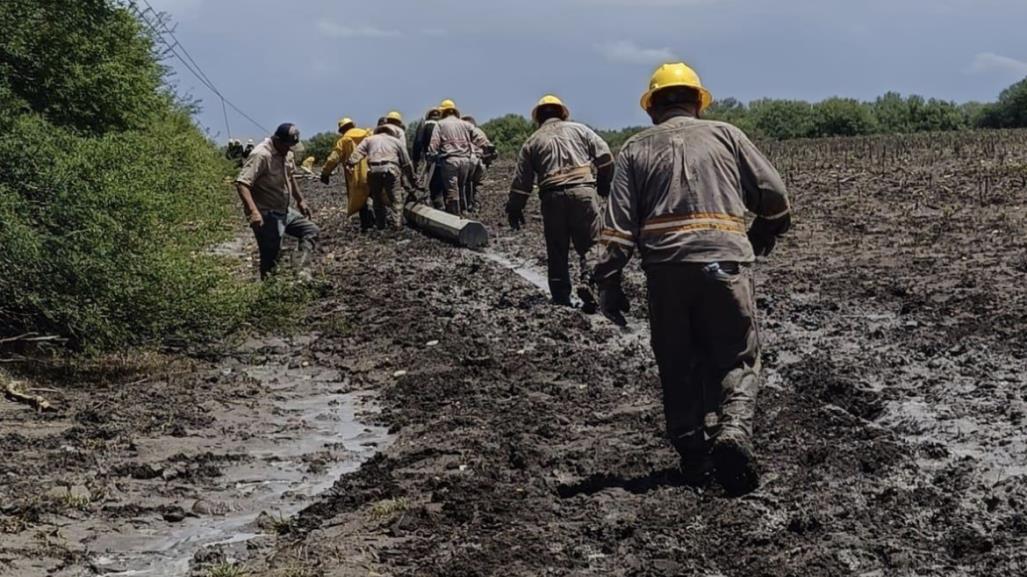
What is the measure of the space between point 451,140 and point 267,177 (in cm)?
684

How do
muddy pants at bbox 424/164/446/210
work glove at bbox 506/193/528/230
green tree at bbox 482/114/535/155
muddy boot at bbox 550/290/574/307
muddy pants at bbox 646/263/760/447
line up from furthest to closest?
green tree at bbox 482/114/535/155, muddy pants at bbox 424/164/446/210, muddy boot at bbox 550/290/574/307, work glove at bbox 506/193/528/230, muddy pants at bbox 646/263/760/447

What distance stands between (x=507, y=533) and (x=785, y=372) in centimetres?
358

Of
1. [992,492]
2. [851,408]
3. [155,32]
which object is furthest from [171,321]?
[155,32]

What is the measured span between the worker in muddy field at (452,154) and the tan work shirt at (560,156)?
730cm

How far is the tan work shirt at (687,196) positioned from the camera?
249 inches

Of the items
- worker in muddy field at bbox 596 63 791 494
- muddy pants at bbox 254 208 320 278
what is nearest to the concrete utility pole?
muddy pants at bbox 254 208 320 278

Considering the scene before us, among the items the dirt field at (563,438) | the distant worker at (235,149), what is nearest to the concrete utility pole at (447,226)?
the dirt field at (563,438)

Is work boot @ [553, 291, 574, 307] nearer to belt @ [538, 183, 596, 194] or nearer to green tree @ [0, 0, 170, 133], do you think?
belt @ [538, 183, 596, 194]

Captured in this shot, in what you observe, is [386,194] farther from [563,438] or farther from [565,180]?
[563,438]

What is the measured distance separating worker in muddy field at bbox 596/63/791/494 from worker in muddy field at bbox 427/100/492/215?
500 inches

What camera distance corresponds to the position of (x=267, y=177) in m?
12.8

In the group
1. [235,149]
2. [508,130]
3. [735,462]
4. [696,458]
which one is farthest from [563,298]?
[508,130]

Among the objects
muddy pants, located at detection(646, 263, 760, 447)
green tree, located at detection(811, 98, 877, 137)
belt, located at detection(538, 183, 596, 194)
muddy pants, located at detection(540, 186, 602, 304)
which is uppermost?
green tree, located at detection(811, 98, 877, 137)

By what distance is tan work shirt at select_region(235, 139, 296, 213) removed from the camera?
1267 cm
